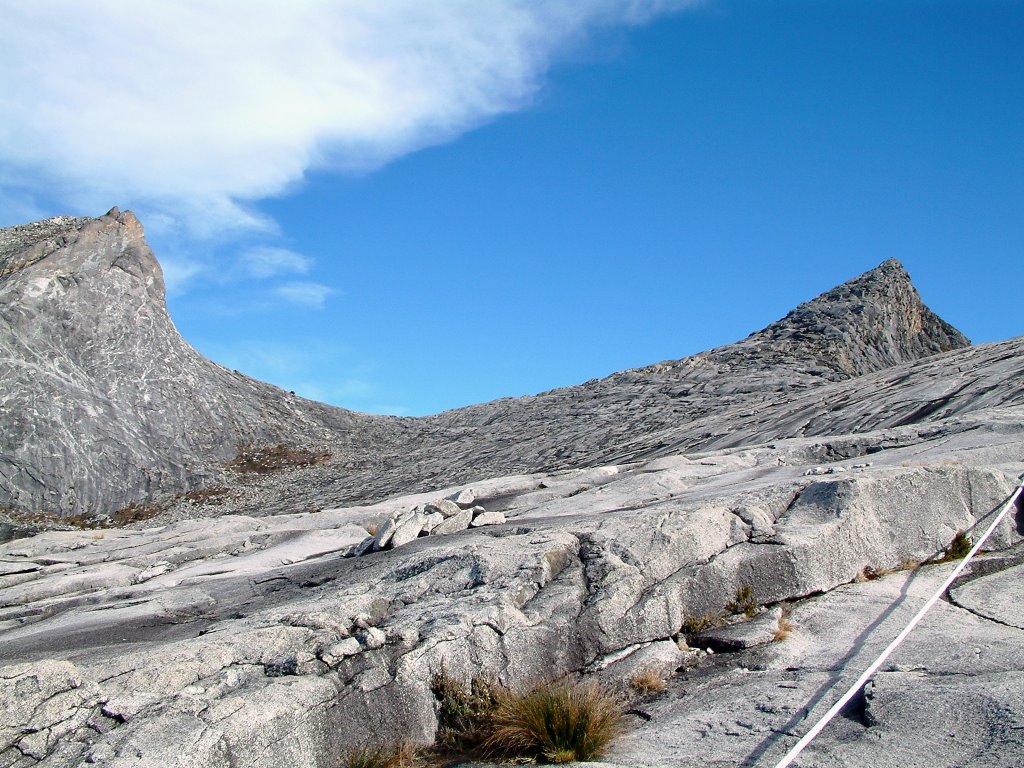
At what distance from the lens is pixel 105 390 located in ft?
137

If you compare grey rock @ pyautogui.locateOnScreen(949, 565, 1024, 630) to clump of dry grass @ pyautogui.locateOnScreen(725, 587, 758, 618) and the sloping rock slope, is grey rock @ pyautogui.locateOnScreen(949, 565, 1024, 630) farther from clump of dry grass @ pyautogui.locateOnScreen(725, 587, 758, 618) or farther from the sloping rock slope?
clump of dry grass @ pyautogui.locateOnScreen(725, 587, 758, 618)

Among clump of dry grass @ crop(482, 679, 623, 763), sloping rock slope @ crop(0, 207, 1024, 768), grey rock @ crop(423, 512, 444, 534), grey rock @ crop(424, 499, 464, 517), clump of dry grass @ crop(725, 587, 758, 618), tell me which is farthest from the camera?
grey rock @ crop(424, 499, 464, 517)

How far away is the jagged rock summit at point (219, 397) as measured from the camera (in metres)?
35.1

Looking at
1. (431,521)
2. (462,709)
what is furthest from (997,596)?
(431,521)

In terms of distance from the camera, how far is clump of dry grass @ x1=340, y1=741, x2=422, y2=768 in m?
6.05

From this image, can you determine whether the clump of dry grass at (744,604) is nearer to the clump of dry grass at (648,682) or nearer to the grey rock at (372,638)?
the clump of dry grass at (648,682)

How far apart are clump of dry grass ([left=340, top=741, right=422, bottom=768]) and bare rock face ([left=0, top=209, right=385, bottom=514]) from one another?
35409 mm

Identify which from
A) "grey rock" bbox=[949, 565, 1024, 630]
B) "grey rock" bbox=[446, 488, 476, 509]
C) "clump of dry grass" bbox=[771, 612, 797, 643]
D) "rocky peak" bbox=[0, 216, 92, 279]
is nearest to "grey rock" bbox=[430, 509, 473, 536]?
"grey rock" bbox=[446, 488, 476, 509]

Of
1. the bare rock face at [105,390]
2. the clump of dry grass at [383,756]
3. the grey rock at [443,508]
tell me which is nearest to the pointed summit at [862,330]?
the bare rock face at [105,390]

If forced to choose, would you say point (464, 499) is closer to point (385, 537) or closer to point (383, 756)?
point (385, 537)

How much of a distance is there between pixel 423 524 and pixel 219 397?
38513 millimetres

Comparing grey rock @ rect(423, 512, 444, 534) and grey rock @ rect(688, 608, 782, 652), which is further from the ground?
grey rock @ rect(423, 512, 444, 534)

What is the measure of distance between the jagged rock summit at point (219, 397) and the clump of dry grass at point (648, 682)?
21.8 metres

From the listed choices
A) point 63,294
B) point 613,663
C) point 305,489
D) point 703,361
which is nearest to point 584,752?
point 613,663
